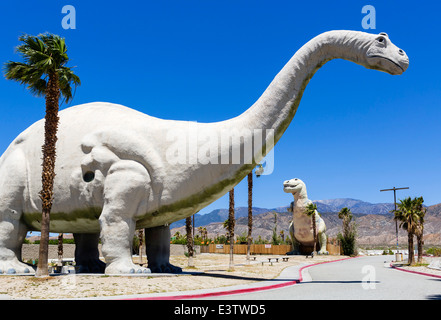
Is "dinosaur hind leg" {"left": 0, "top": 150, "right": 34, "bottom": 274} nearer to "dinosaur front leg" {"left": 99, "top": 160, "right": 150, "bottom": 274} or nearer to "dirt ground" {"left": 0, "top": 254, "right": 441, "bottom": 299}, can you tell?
"dirt ground" {"left": 0, "top": 254, "right": 441, "bottom": 299}

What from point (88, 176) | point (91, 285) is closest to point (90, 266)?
point (88, 176)

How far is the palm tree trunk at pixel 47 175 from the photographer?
1368cm

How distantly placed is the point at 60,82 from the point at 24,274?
667cm

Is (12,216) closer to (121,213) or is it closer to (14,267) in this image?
(14,267)

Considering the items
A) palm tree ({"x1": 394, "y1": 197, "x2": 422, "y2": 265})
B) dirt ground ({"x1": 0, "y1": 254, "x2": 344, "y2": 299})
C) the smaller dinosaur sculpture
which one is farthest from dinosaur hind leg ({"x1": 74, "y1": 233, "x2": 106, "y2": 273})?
the smaller dinosaur sculpture

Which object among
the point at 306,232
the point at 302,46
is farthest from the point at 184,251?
the point at 302,46

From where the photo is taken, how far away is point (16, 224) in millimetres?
15117

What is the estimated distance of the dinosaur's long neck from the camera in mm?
13367

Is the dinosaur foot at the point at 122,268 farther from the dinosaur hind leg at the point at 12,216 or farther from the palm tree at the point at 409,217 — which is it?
the palm tree at the point at 409,217

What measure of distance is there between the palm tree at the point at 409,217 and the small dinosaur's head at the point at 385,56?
20.2 meters

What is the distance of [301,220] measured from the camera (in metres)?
43.4

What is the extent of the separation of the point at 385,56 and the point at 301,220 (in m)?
32.0

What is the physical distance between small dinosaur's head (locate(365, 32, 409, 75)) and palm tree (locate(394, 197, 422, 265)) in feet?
66.4

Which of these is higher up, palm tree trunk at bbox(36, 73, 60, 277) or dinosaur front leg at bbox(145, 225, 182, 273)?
palm tree trunk at bbox(36, 73, 60, 277)
